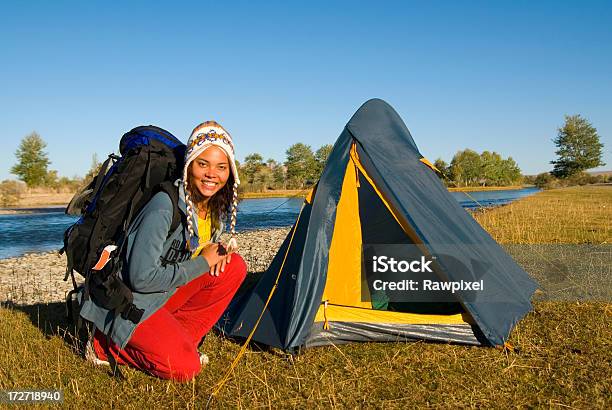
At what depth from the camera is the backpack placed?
10.2ft

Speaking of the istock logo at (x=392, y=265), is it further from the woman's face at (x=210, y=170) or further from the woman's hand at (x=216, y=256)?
the woman's face at (x=210, y=170)

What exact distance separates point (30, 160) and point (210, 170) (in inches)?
1970

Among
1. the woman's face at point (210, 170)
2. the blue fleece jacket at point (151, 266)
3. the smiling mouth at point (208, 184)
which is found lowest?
the blue fleece jacket at point (151, 266)

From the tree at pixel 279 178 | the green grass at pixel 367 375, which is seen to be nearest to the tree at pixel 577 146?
the tree at pixel 279 178

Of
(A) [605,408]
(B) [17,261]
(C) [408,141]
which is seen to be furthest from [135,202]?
(B) [17,261]

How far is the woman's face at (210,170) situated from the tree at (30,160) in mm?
49841

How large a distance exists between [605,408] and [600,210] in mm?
16074

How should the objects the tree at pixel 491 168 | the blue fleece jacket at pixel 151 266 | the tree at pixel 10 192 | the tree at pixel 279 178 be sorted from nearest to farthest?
the blue fleece jacket at pixel 151 266, the tree at pixel 10 192, the tree at pixel 279 178, the tree at pixel 491 168

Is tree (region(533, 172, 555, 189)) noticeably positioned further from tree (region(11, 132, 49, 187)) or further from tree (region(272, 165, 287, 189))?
tree (region(11, 132, 49, 187))

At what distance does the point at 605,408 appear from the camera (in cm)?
296

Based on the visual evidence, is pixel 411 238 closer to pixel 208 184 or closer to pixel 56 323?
pixel 208 184

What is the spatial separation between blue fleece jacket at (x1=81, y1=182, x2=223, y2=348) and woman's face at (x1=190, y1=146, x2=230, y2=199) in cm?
14

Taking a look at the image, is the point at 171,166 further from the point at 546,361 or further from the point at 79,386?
the point at 546,361

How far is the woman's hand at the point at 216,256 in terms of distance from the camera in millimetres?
3385
